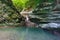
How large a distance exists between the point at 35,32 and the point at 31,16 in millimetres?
1126

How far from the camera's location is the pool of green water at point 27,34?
4.23 m

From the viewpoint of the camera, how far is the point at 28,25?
18.2ft

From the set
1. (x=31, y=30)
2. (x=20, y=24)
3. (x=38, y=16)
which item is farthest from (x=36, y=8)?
(x=31, y=30)

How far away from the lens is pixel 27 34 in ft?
15.4

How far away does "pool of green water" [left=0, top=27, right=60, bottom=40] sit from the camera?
4.23 meters

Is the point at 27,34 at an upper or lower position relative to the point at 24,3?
lower

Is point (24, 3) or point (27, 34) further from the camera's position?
point (24, 3)

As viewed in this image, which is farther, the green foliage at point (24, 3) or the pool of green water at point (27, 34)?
the green foliage at point (24, 3)

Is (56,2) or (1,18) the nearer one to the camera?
(1,18)

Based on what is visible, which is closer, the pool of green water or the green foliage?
the pool of green water

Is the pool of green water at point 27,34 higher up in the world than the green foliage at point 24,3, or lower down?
lower down

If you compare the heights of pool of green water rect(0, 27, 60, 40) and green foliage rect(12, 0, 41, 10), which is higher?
green foliage rect(12, 0, 41, 10)

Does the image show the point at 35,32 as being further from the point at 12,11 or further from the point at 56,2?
the point at 56,2

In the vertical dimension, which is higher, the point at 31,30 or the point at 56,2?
the point at 56,2
